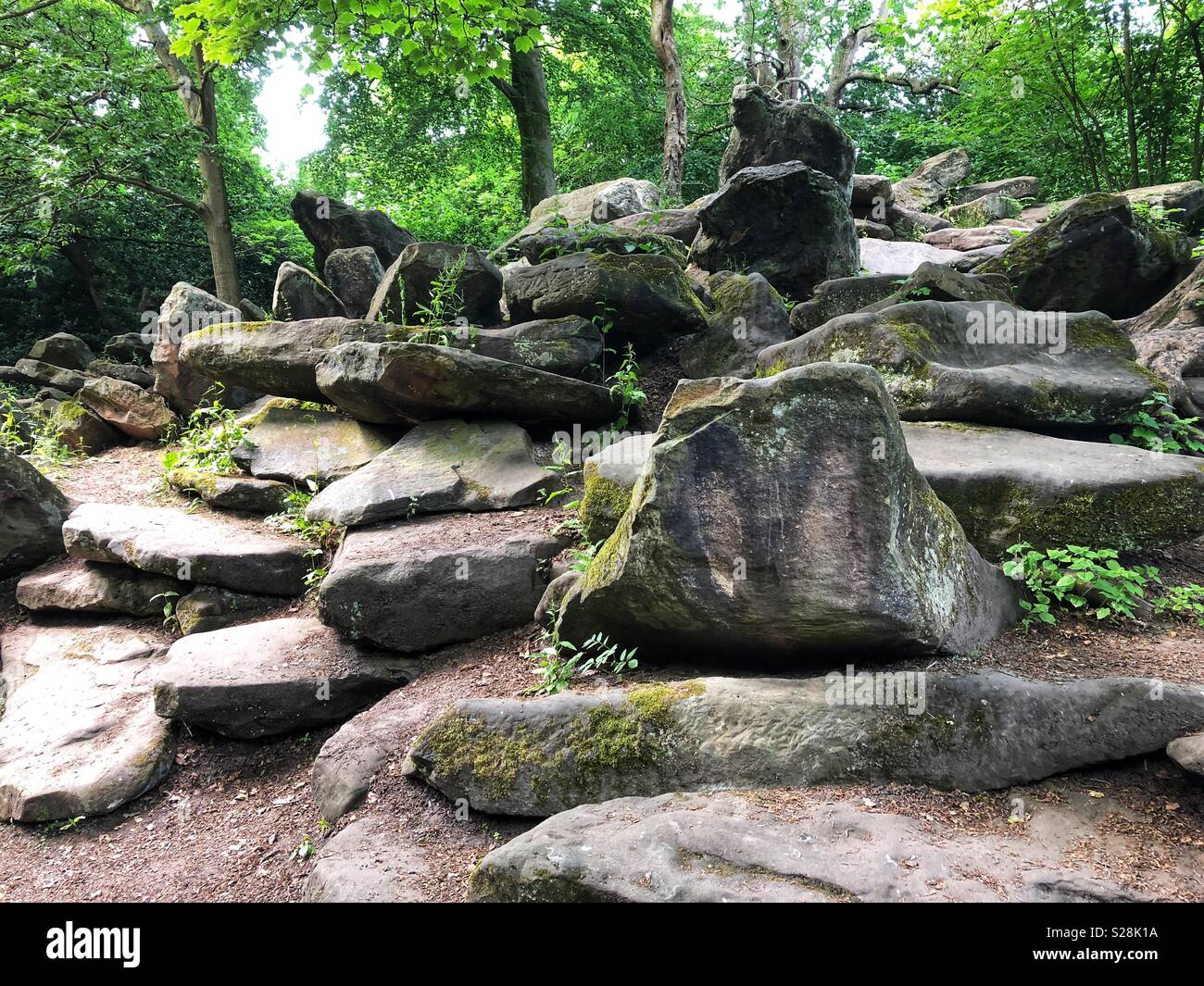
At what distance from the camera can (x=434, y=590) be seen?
205 inches

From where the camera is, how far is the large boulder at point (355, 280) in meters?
9.61

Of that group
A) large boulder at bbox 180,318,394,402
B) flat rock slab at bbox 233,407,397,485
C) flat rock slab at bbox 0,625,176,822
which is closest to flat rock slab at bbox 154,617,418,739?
flat rock slab at bbox 0,625,176,822

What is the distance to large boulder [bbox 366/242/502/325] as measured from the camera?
7.75 m

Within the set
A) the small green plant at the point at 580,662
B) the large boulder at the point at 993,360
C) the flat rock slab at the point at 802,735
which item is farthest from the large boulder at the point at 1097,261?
the small green plant at the point at 580,662

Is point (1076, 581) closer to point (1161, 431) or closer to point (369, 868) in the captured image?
point (1161, 431)

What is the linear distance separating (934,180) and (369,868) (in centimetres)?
1900

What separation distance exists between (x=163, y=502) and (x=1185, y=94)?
14.3 metres

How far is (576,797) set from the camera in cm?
351

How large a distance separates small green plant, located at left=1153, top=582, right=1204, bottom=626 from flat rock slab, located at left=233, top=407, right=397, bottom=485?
602 cm

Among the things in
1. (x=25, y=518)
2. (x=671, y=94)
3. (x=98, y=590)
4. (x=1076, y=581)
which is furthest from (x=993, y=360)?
(x=671, y=94)
